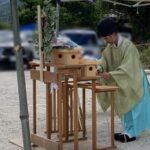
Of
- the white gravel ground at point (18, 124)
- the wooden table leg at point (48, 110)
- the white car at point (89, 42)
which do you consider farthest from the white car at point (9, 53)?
the white gravel ground at point (18, 124)

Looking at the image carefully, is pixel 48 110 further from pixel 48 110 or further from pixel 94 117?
pixel 94 117

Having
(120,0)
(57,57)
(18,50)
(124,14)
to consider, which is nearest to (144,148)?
(57,57)

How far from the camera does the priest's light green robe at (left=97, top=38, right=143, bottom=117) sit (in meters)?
6.39

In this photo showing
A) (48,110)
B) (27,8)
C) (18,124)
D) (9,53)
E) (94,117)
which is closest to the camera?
(94,117)

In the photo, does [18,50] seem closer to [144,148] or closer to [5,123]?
[144,148]

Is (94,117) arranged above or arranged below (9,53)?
below

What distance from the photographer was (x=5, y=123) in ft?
27.1

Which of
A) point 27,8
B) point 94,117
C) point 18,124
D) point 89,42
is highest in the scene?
point 27,8

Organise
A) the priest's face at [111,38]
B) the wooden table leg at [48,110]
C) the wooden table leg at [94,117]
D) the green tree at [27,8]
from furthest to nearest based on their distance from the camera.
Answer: the green tree at [27,8] → the priest's face at [111,38] → the wooden table leg at [48,110] → the wooden table leg at [94,117]

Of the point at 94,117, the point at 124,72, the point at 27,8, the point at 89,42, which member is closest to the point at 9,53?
the point at 89,42

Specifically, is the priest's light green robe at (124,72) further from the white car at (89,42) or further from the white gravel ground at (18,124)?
the white gravel ground at (18,124)

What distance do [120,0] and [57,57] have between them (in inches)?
417

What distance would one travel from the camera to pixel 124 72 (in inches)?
250

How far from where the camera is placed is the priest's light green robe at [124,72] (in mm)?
6391
